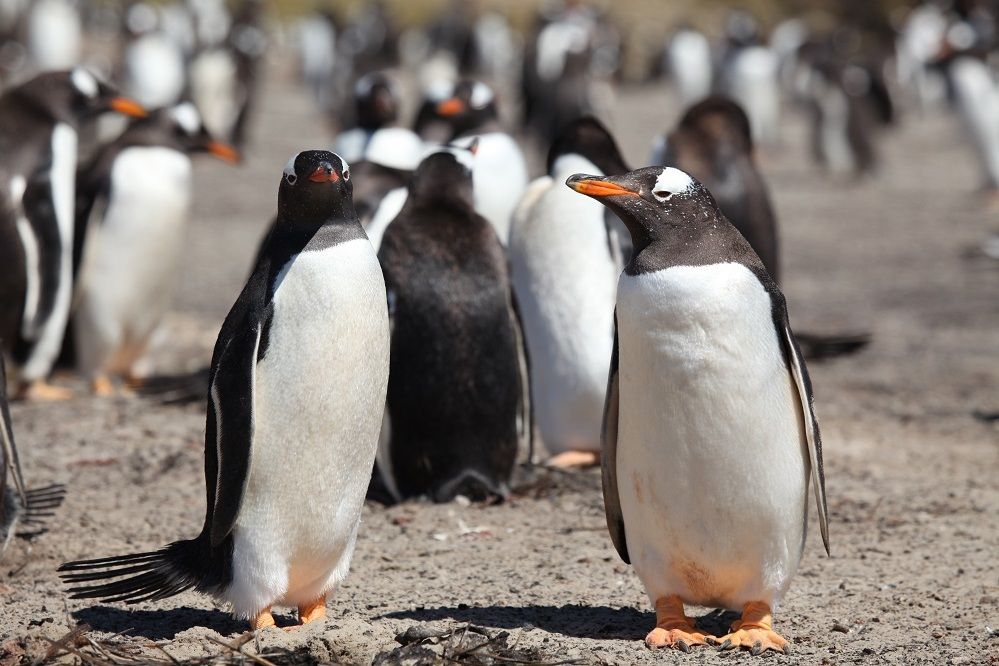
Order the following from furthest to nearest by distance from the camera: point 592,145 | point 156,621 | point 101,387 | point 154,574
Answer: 1. point 101,387
2. point 592,145
3. point 156,621
4. point 154,574

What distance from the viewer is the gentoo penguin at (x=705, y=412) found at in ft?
12.3

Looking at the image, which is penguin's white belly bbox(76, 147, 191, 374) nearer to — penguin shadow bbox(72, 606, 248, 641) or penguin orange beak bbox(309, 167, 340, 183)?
penguin shadow bbox(72, 606, 248, 641)

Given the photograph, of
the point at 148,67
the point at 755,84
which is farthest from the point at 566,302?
the point at 755,84

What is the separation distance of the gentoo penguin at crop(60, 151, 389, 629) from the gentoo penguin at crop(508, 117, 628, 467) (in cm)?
221

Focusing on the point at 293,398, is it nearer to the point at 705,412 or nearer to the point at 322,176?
the point at 322,176

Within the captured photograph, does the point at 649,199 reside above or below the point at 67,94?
below

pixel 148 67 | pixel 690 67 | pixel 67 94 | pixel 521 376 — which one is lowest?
pixel 521 376

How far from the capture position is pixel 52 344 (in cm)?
753

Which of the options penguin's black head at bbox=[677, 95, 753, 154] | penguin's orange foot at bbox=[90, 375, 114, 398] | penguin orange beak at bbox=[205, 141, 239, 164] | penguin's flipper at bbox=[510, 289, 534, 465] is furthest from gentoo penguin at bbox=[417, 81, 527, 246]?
penguin's orange foot at bbox=[90, 375, 114, 398]

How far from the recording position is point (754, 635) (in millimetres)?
3900

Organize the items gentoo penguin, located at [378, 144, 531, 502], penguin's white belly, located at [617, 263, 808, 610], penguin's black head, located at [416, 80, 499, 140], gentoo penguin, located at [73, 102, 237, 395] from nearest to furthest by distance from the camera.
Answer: penguin's white belly, located at [617, 263, 808, 610], gentoo penguin, located at [378, 144, 531, 502], gentoo penguin, located at [73, 102, 237, 395], penguin's black head, located at [416, 80, 499, 140]

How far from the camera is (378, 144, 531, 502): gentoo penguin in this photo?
5555 millimetres

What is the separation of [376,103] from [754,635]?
5301mm

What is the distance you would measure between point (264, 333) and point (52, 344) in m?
3.98
